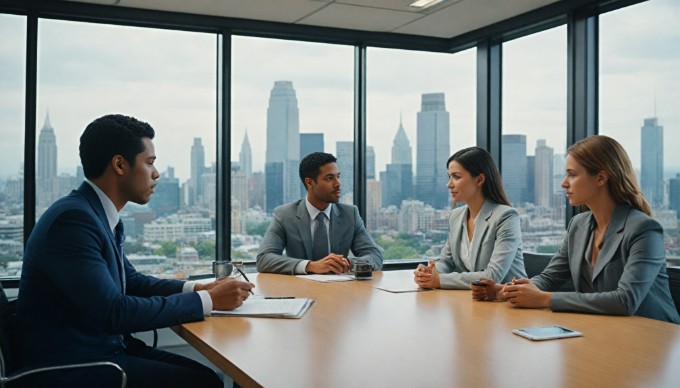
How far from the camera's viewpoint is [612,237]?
2928 millimetres

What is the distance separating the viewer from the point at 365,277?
3719 mm

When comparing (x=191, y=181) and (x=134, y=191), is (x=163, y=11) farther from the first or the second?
(x=134, y=191)

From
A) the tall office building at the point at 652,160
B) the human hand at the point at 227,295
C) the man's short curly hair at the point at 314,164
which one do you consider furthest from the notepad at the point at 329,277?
the tall office building at the point at 652,160

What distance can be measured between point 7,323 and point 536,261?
277 centimetres

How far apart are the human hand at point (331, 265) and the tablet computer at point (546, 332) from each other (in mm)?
1621

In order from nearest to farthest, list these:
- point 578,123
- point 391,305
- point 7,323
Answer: point 7,323
point 391,305
point 578,123

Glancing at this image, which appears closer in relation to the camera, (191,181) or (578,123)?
(578,123)

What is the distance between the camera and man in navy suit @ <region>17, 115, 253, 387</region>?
228cm

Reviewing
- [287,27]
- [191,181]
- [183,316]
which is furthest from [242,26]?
[183,316]

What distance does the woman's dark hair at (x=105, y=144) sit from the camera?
8.38 ft

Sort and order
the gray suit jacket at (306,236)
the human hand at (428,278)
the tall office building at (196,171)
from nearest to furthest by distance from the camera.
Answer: the human hand at (428,278) → the gray suit jacket at (306,236) → the tall office building at (196,171)

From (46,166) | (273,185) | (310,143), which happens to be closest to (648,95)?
(310,143)

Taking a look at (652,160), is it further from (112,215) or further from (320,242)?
(112,215)

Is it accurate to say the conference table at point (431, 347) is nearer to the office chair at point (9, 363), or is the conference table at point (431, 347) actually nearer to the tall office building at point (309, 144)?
the office chair at point (9, 363)
